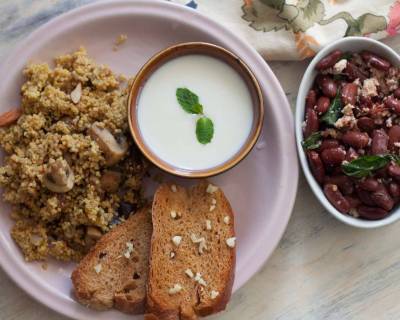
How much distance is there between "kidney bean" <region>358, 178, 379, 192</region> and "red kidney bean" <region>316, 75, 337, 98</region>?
12.7 inches

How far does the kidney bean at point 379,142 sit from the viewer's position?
2230 millimetres

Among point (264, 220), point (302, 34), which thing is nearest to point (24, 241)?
point (264, 220)

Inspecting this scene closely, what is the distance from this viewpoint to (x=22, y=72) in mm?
2285

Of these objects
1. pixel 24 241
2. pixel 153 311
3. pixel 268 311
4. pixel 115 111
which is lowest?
pixel 268 311

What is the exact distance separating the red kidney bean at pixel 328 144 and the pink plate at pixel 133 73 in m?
0.12

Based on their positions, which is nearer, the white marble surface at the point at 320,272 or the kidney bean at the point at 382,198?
the kidney bean at the point at 382,198

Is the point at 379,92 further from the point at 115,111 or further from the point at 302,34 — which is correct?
the point at 115,111

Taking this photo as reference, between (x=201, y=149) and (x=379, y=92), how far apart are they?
0.68 meters

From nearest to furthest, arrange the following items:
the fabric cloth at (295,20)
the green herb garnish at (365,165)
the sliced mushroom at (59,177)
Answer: the sliced mushroom at (59,177) < the green herb garnish at (365,165) < the fabric cloth at (295,20)

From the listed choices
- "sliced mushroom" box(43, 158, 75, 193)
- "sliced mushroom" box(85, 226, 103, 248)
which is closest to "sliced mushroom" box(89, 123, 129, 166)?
"sliced mushroom" box(43, 158, 75, 193)

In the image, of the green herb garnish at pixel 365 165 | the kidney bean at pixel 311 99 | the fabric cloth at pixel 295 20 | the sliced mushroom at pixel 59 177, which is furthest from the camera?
the fabric cloth at pixel 295 20

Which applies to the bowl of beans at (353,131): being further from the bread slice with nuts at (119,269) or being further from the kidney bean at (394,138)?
the bread slice with nuts at (119,269)

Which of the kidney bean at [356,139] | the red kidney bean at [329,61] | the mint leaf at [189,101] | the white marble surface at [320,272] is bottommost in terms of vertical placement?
the white marble surface at [320,272]

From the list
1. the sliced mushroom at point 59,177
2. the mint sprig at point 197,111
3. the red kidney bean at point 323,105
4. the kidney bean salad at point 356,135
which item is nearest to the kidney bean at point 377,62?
the kidney bean salad at point 356,135
